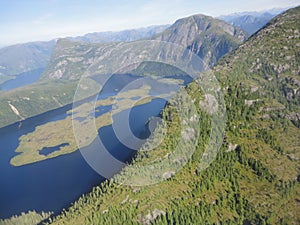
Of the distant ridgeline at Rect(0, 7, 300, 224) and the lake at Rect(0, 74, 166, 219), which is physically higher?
the distant ridgeline at Rect(0, 7, 300, 224)

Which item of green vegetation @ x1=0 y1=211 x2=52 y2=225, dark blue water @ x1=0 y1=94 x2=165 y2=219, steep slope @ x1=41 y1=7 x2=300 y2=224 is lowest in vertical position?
dark blue water @ x1=0 y1=94 x2=165 y2=219

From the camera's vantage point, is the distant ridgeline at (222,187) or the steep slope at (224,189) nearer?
the steep slope at (224,189)

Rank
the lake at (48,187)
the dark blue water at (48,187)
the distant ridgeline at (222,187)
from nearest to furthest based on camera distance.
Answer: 1. the distant ridgeline at (222,187)
2. the lake at (48,187)
3. the dark blue water at (48,187)

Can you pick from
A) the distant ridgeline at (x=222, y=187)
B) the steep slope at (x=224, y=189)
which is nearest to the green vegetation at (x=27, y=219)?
the distant ridgeline at (x=222, y=187)

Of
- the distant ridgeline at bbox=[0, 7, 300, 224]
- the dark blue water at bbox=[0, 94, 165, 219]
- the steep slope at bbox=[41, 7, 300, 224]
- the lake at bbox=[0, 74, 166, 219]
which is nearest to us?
the steep slope at bbox=[41, 7, 300, 224]

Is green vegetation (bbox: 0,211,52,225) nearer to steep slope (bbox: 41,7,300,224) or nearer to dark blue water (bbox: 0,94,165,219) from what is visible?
dark blue water (bbox: 0,94,165,219)

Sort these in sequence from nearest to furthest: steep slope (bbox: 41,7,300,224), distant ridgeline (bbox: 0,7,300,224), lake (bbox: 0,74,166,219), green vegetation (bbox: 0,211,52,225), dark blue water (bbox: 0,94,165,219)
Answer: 1. steep slope (bbox: 41,7,300,224)
2. distant ridgeline (bbox: 0,7,300,224)
3. green vegetation (bbox: 0,211,52,225)
4. lake (bbox: 0,74,166,219)
5. dark blue water (bbox: 0,94,165,219)

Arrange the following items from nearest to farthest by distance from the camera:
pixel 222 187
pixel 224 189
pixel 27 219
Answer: pixel 27 219 < pixel 224 189 < pixel 222 187

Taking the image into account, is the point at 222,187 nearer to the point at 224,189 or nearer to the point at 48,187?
the point at 224,189

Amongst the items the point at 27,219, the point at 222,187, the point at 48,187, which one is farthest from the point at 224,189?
the point at 48,187

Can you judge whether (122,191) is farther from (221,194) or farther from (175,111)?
(175,111)

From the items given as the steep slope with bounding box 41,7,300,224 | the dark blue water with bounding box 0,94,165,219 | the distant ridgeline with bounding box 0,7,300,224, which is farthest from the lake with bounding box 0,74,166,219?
the steep slope with bounding box 41,7,300,224

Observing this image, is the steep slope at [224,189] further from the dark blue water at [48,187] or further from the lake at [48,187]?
the dark blue water at [48,187]
